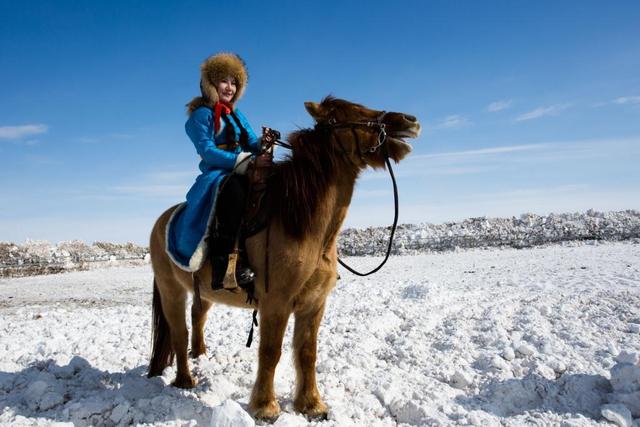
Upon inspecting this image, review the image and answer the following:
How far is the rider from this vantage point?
3549 mm

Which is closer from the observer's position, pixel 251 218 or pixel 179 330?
pixel 251 218

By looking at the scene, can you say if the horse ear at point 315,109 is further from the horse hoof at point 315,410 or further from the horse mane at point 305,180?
the horse hoof at point 315,410

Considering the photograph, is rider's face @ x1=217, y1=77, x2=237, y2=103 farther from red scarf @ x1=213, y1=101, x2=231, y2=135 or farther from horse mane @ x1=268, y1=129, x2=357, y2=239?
horse mane @ x1=268, y1=129, x2=357, y2=239

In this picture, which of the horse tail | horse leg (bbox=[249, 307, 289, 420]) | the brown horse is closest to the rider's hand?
the brown horse

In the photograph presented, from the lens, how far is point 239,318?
738 cm

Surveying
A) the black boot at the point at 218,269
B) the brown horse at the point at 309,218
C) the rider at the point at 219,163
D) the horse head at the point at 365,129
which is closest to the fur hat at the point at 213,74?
the rider at the point at 219,163

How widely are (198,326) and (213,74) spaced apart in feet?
9.33

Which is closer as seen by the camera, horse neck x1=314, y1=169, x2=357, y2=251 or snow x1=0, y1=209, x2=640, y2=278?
horse neck x1=314, y1=169, x2=357, y2=251

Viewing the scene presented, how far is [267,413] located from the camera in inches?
138

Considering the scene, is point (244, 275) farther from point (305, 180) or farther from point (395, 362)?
point (395, 362)

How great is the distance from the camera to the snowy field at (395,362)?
11.8 feet

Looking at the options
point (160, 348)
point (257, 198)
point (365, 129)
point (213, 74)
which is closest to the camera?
point (365, 129)

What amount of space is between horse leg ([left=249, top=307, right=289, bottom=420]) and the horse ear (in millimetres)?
1567

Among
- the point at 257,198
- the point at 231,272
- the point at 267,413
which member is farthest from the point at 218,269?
the point at 267,413
